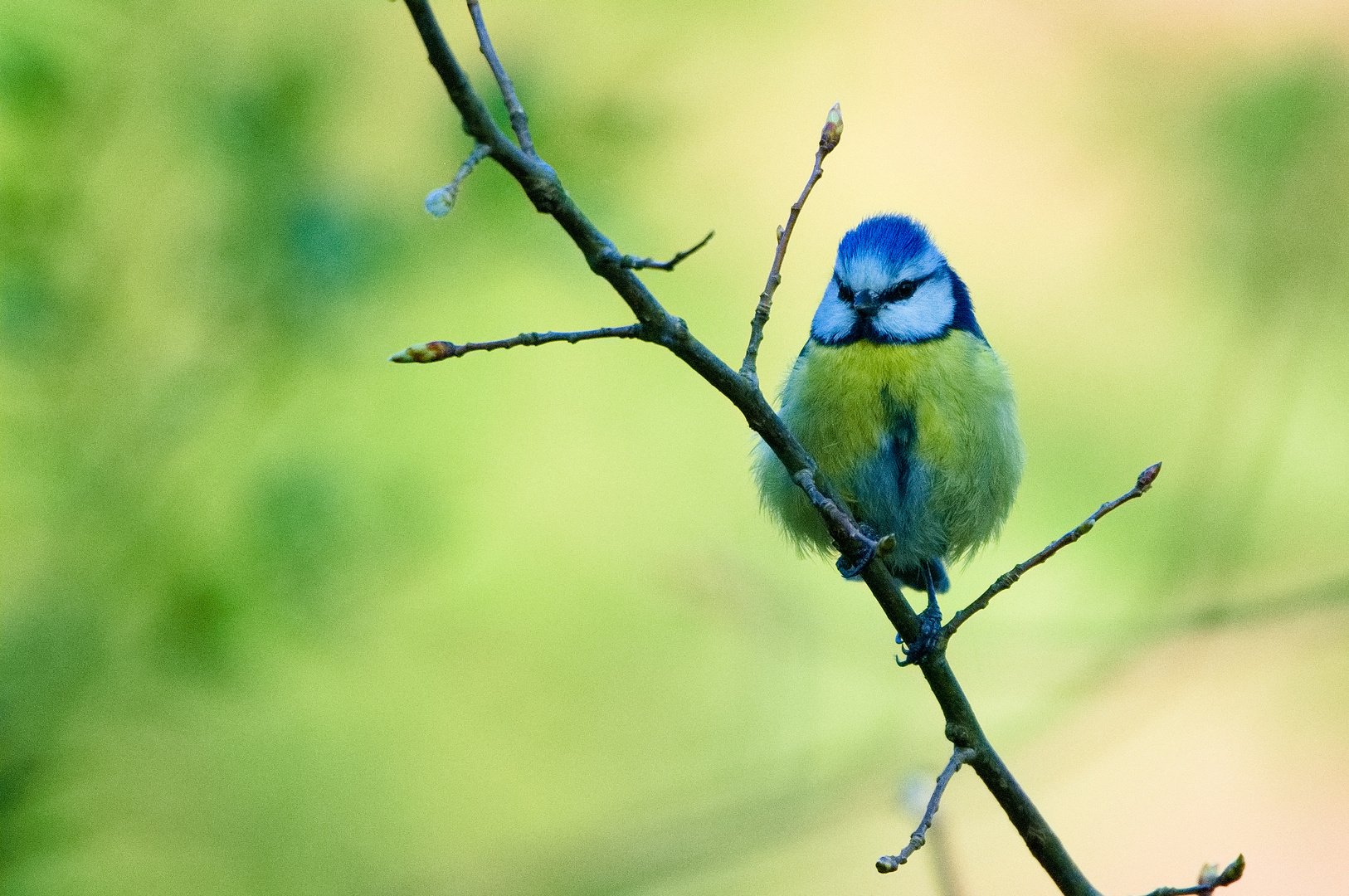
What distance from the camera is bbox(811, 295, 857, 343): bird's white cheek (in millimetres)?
2465

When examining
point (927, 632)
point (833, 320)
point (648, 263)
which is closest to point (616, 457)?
point (833, 320)

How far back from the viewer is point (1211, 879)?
150 centimetres

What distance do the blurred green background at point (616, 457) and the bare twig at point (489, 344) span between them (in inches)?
36.5

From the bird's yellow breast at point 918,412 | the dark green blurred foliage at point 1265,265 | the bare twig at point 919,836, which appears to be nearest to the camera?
the bare twig at point 919,836

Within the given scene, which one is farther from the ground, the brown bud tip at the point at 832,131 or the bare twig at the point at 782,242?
the brown bud tip at the point at 832,131

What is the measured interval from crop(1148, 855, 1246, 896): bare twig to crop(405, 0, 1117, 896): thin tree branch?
0.32ft

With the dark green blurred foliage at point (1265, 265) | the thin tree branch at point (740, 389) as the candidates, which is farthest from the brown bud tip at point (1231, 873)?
the dark green blurred foliage at point (1265, 265)

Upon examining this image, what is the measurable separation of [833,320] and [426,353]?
1367mm

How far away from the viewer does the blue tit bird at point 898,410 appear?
2365 millimetres

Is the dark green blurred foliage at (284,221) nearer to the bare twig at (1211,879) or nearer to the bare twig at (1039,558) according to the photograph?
the bare twig at (1039,558)

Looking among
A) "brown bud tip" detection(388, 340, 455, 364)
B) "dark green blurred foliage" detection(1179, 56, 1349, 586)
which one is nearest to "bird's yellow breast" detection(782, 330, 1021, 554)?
"dark green blurred foliage" detection(1179, 56, 1349, 586)

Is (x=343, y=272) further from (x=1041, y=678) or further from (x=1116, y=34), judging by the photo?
(x=1116, y=34)

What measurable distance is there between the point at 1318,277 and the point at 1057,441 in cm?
87

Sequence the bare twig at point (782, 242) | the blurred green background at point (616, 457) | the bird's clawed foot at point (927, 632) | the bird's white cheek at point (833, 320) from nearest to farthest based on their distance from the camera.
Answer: the bare twig at point (782, 242) < the bird's clawed foot at point (927, 632) < the blurred green background at point (616, 457) < the bird's white cheek at point (833, 320)
